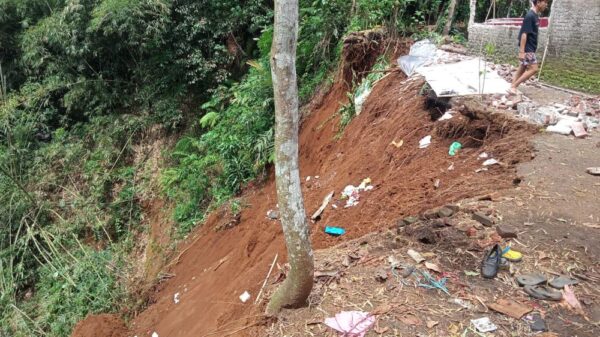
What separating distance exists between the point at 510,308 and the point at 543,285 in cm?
37

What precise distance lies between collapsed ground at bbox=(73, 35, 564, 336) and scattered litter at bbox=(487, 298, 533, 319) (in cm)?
123

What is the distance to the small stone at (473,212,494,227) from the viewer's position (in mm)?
3410

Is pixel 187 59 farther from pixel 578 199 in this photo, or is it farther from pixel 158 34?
pixel 578 199

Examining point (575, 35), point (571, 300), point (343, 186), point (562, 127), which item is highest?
point (575, 35)

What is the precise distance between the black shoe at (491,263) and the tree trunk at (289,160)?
3.92ft

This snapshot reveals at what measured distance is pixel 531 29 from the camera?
5707mm

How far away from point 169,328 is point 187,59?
6250 millimetres

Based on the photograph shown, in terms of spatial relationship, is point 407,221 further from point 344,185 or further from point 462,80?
point 462,80

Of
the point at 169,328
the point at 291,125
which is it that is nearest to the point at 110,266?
the point at 169,328

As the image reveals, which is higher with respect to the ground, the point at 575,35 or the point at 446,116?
the point at 575,35

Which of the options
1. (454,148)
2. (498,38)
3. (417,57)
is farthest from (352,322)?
(498,38)

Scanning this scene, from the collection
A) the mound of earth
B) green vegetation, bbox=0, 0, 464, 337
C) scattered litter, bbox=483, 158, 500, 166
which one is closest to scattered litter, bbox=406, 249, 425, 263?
scattered litter, bbox=483, 158, 500, 166

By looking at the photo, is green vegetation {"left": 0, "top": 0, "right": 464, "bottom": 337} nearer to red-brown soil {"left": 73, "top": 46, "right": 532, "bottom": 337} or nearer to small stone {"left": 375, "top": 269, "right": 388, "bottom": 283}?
red-brown soil {"left": 73, "top": 46, "right": 532, "bottom": 337}

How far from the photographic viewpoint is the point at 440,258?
10.4 ft
